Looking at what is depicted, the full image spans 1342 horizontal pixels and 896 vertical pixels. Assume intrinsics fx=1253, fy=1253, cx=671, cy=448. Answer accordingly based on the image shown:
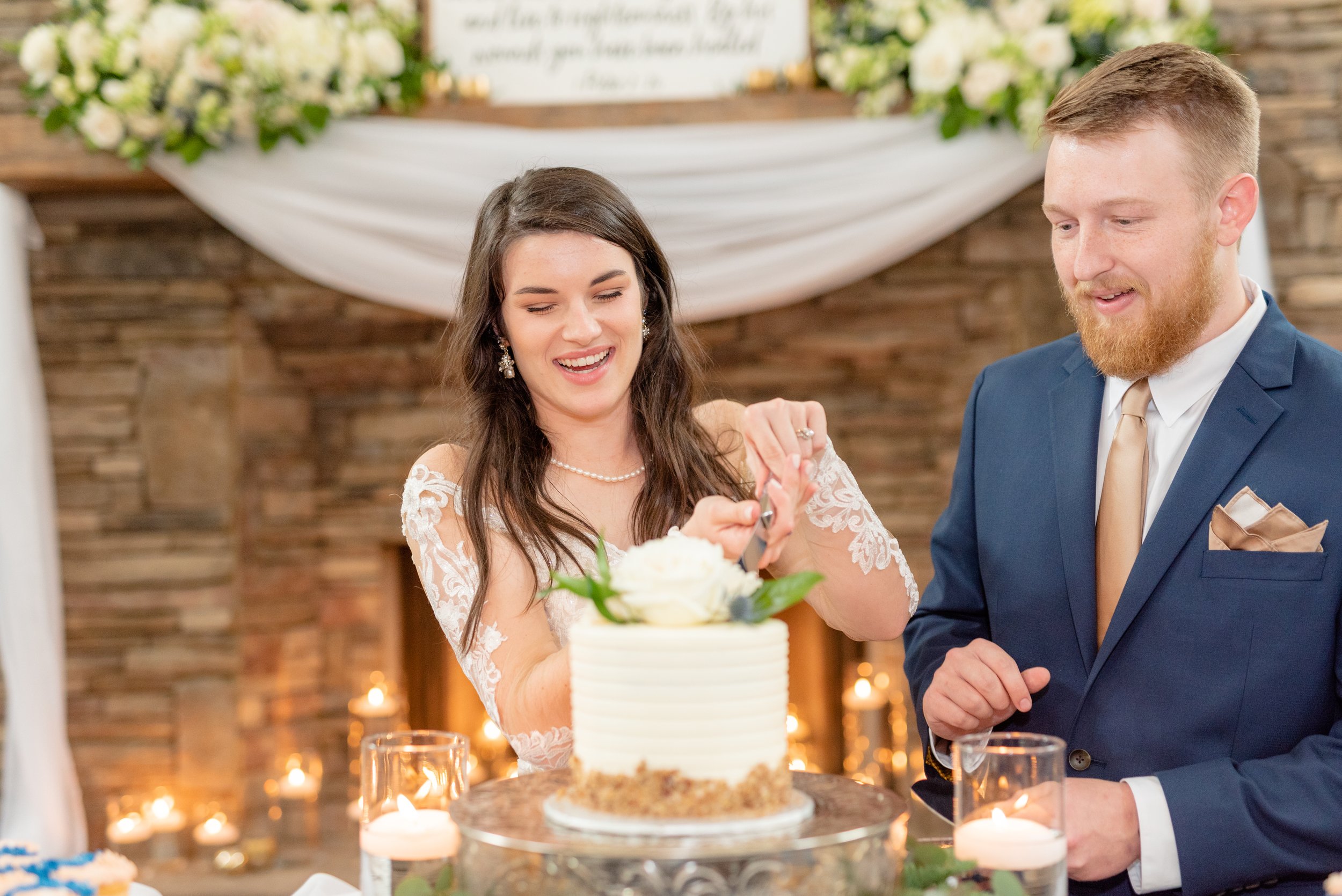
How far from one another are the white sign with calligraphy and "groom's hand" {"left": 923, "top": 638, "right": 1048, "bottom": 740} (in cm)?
259

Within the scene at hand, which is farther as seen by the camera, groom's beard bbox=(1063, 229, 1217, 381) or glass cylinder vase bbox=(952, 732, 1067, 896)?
groom's beard bbox=(1063, 229, 1217, 381)

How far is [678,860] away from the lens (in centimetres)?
112

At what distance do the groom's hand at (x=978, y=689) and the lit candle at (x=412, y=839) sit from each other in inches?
30.9

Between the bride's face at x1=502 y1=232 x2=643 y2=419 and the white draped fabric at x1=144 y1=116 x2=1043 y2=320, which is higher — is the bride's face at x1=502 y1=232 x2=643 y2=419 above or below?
below

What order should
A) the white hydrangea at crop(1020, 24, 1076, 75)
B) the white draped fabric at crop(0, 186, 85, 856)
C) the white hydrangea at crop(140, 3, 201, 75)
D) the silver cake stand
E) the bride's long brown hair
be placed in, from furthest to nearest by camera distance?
the white draped fabric at crop(0, 186, 85, 856), the white hydrangea at crop(140, 3, 201, 75), the white hydrangea at crop(1020, 24, 1076, 75), the bride's long brown hair, the silver cake stand

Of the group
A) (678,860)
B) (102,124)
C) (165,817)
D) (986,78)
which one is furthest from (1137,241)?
(165,817)

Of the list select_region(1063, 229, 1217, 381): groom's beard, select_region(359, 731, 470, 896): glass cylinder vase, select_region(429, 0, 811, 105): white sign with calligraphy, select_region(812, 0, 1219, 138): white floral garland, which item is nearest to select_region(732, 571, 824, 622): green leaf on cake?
select_region(359, 731, 470, 896): glass cylinder vase

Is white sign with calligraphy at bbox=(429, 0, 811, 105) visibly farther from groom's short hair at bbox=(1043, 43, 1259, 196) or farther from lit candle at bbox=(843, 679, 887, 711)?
groom's short hair at bbox=(1043, 43, 1259, 196)

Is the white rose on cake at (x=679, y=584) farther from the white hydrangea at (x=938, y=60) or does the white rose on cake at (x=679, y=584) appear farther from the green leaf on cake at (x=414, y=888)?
the white hydrangea at (x=938, y=60)

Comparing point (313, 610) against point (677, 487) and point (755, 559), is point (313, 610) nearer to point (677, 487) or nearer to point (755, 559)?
point (677, 487)

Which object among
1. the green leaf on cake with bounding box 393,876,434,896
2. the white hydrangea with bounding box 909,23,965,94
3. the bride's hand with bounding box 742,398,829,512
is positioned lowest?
the green leaf on cake with bounding box 393,876,434,896

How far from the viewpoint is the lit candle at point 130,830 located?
13.9ft

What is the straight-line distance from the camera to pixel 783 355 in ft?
14.8

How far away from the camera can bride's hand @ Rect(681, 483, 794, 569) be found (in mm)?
1485
